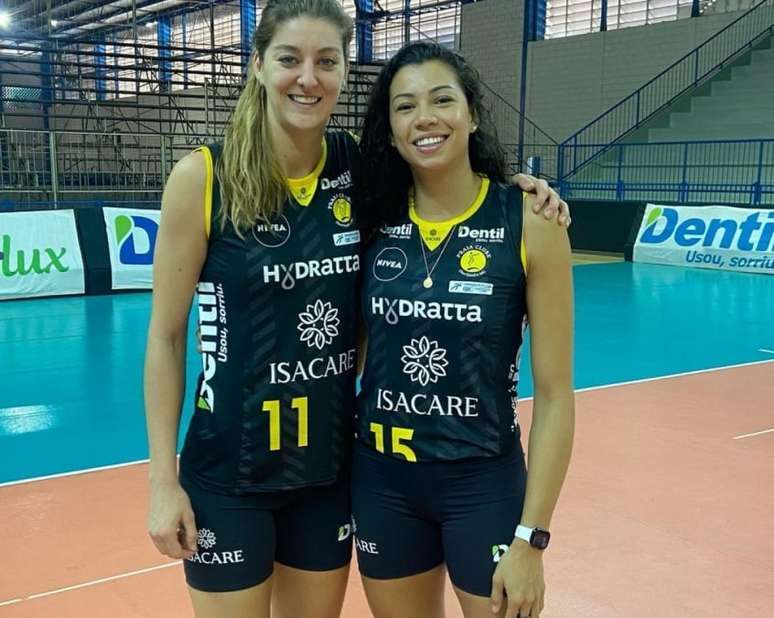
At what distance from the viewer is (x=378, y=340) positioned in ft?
6.68

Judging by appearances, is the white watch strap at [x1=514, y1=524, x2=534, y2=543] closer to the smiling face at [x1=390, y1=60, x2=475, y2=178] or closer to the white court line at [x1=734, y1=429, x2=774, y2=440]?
the smiling face at [x1=390, y1=60, x2=475, y2=178]

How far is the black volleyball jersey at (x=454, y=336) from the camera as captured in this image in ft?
6.46

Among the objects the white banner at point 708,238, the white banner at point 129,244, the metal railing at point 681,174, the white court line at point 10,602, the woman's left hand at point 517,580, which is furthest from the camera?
the metal railing at point 681,174

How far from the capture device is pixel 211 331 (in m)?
2.02

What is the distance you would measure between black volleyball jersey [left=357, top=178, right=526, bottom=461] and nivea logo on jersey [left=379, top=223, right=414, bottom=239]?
0.05m

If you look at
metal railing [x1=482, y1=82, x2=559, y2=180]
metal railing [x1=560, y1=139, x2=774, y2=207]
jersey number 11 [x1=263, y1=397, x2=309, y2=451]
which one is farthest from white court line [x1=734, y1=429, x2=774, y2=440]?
metal railing [x1=482, y1=82, x2=559, y2=180]

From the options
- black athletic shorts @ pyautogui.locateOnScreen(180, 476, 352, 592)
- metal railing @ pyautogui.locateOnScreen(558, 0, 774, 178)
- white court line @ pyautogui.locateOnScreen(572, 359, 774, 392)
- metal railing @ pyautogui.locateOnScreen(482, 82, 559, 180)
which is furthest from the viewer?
metal railing @ pyautogui.locateOnScreen(482, 82, 559, 180)

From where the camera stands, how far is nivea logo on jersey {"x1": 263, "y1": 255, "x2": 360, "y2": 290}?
196 cm

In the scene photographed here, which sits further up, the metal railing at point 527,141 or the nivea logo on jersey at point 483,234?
the metal railing at point 527,141

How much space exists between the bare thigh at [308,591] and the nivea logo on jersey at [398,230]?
86cm

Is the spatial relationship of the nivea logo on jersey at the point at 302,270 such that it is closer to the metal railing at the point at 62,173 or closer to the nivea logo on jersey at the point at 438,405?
the nivea logo on jersey at the point at 438,405

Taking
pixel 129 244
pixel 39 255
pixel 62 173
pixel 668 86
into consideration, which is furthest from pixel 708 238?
pixel 62 173

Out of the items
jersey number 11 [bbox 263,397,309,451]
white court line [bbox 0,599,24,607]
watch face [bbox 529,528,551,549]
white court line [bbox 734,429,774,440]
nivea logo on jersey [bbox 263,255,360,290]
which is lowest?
white court line [bbox 734,429,774,440]

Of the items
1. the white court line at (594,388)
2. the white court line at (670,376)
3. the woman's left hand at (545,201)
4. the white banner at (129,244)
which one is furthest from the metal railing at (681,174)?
the woman's left hand at (545,201)
